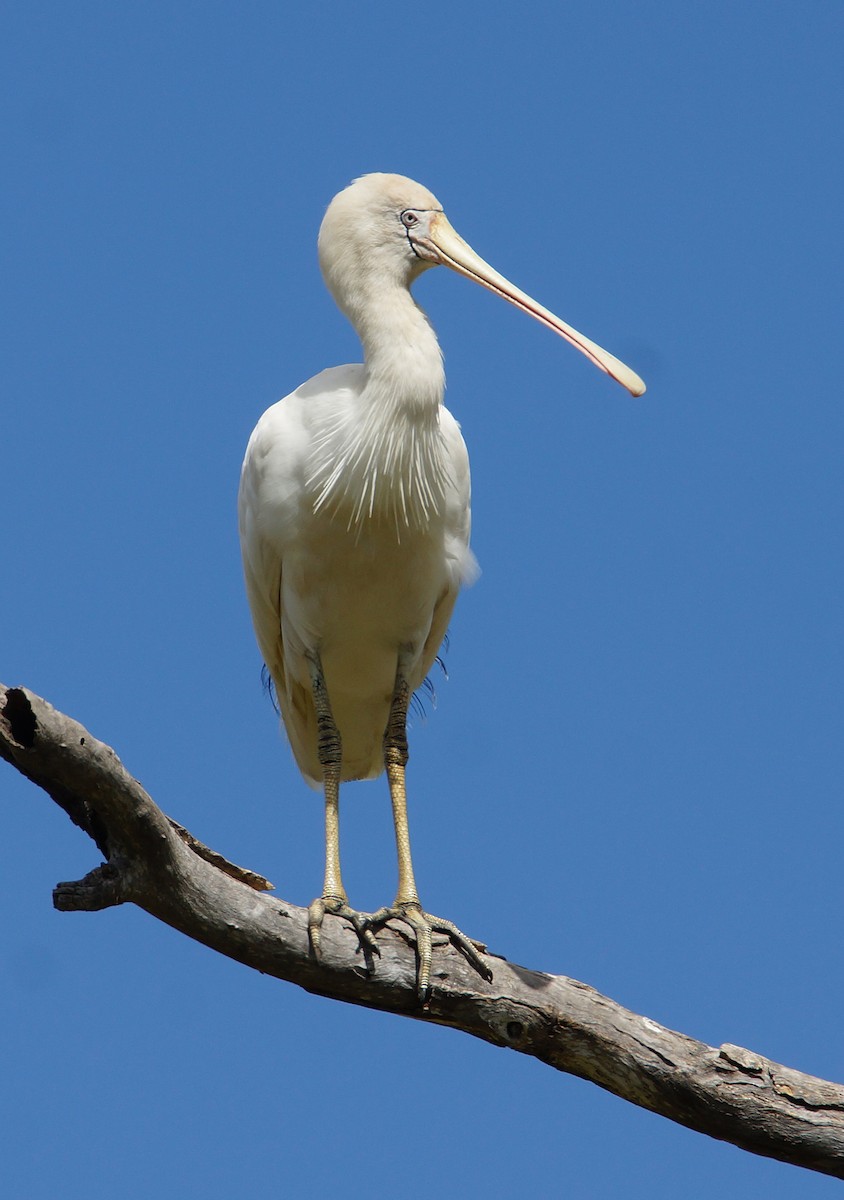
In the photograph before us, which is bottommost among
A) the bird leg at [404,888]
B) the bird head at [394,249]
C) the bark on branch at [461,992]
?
the bark on branch at [461,992]

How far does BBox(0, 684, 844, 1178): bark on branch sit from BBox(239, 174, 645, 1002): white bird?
72 cm

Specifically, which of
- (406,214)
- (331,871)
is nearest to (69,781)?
(331,871)

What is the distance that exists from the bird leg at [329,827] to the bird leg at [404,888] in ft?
0.40

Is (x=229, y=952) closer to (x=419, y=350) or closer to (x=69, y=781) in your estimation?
(x=69, y=781)

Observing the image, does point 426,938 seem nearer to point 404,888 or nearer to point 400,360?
point 404,888

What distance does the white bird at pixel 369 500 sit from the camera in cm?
802

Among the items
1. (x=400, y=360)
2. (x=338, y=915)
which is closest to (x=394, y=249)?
(x=400, y=360)

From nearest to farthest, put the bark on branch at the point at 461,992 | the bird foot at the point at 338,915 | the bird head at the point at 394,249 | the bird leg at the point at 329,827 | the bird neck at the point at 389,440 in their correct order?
1. the bark on branch at the point at 461,992
2. the bird foot at the point at 338,915
3. the bird leg at the point at 329,827
4. the bird neck at the point at 389,440
5. the bird head at the point at 394,249

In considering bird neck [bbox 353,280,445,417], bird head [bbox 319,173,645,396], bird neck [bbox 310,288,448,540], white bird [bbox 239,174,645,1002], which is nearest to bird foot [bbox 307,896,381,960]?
white bird [bbox 239,174,645,1002]

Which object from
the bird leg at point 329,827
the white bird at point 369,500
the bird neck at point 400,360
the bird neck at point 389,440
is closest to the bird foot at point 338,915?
the bird leg at point 329,827

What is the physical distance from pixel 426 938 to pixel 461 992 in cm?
26

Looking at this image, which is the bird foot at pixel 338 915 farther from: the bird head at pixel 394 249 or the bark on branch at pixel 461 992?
the bird head at pixel 394 249

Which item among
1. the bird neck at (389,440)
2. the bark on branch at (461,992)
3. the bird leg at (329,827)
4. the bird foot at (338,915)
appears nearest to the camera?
the bark on branch at (461,992)

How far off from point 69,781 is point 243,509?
10.3ft
